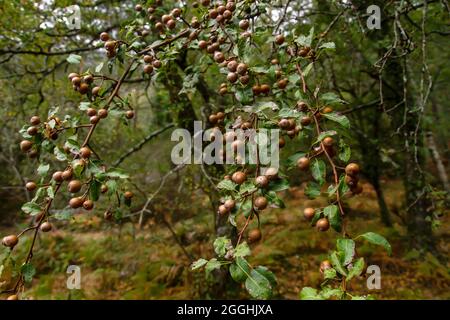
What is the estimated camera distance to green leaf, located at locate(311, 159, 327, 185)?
Result: 1352 mm

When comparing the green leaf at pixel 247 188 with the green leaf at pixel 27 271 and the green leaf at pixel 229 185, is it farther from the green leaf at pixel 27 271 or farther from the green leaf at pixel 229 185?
the green leaf at pixel 27 271

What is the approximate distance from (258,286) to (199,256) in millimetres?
6724

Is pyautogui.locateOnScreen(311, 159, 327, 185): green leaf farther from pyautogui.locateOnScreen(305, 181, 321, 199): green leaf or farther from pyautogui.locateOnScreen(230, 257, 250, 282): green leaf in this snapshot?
pyautogui.locateOnScreen(230, 257, 250, 282): green leaf

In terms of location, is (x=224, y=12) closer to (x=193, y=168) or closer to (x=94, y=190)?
(x=94, y=190)

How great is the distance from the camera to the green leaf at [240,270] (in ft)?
3.98

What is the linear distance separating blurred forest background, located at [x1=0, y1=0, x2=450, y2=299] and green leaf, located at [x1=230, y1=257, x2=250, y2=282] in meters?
2.86

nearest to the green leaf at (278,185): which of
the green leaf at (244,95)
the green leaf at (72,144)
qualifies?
the green leaf at (244,95)

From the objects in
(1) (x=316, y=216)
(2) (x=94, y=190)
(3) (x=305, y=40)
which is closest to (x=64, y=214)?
(2) (x=94, y=190)

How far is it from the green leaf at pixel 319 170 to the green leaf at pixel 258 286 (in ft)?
1.34

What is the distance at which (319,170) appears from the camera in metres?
1.38

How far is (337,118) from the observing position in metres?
1.41
